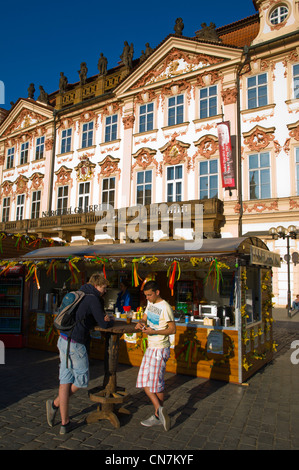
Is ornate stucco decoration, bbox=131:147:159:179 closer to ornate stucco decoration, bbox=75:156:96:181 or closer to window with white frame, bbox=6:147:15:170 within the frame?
ornate stucco decoration, bbox=75:156:96:181

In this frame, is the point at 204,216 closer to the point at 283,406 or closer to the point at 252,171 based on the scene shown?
the point at 252,171

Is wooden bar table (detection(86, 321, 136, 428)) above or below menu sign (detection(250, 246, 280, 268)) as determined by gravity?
below

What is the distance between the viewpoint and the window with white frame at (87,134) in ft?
81.9

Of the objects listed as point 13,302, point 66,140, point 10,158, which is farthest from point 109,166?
point 13,302

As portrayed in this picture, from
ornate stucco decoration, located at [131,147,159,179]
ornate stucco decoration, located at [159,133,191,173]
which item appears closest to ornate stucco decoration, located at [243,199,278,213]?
ornate stucco decoration, located at [159,133,191,173]

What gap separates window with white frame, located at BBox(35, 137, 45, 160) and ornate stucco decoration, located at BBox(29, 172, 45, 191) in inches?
58.4

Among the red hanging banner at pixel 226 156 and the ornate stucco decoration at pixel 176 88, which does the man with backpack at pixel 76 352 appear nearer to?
the red hanging banner at pixel 226 156

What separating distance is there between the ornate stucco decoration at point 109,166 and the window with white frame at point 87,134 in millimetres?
2233

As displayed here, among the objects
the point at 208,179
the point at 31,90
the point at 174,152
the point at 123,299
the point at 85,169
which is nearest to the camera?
the point at 123,299

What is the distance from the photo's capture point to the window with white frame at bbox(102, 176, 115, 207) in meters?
23.1

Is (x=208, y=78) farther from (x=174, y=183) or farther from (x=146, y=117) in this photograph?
(x=174, y=183)

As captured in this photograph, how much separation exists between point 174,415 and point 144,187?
17530 millimetres

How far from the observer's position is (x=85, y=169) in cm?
2462

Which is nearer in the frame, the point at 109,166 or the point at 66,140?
the point at 109,166
